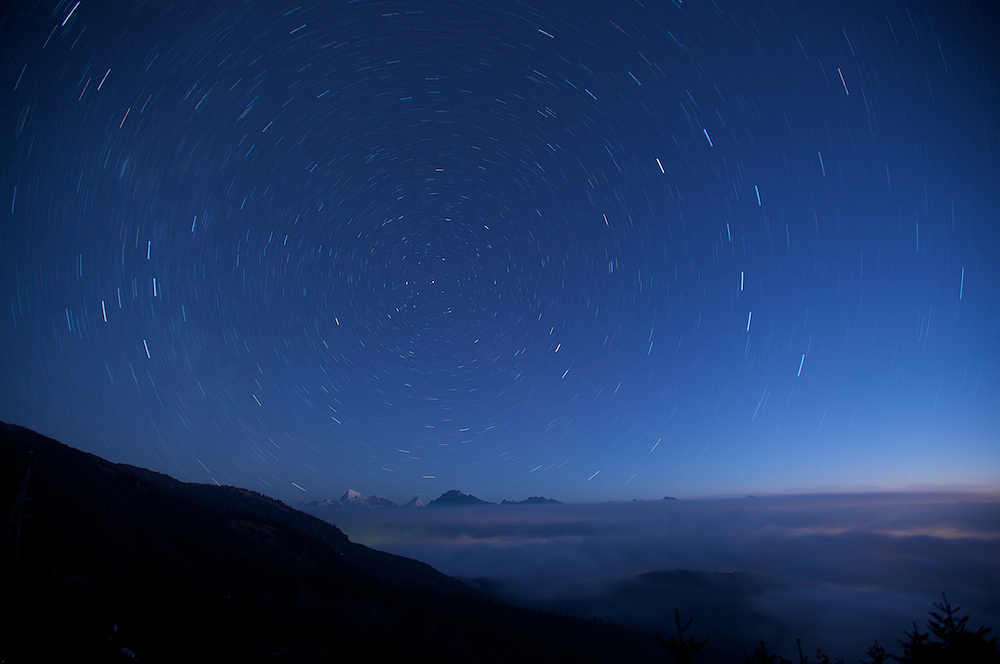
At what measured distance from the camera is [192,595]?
65750mm

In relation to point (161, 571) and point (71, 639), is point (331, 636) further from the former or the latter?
point (71, 639)

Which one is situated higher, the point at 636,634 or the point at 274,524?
the point at 274,524

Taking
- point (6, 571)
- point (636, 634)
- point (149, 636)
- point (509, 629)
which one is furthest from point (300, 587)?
point (636, 634)

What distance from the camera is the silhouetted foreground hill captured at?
29.7 meters

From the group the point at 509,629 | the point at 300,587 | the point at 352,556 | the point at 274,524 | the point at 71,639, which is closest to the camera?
the point at 71,639

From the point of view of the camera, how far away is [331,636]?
71812 millimetres

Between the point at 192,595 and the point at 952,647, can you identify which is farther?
the point at 192,595

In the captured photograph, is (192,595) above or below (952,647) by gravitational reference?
below

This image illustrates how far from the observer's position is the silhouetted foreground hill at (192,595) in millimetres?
29656

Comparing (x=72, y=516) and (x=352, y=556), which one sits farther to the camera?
(x=352, y=556)

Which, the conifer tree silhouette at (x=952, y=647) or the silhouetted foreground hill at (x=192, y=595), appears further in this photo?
the silhouetted foreground hill at (x=192, y=595)

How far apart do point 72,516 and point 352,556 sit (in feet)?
463

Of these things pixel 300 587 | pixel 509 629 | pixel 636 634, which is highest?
pixel 300 587

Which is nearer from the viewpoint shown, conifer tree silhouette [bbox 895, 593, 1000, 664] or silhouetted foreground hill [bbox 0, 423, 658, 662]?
conifer tree silhouette [bbox 895, 593, 1000, 664]
